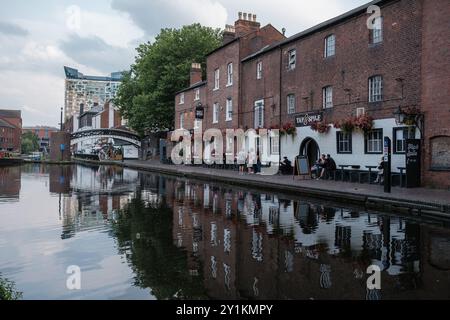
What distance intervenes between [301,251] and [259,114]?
2235 cm

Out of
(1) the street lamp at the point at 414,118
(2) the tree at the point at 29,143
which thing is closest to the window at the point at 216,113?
(1) the street lamp at the point at 414,118

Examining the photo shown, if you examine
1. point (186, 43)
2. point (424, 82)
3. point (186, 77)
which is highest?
point (186, 43)

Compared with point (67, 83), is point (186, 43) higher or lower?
lower

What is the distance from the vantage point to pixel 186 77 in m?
44.7

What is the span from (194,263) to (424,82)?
13894 millimetres

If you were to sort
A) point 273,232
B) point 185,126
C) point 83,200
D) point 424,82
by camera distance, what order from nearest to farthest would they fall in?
point 273,232, point 83,200, point 424,82, point 185,126

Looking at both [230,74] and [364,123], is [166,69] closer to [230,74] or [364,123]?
[230,74]

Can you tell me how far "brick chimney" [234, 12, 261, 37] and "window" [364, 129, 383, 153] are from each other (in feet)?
52.1

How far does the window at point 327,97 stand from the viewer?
22.7m

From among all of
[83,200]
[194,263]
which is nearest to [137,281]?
[194,263]

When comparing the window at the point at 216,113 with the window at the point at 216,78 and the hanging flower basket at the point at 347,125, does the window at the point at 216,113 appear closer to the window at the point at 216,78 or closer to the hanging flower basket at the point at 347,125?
the window at the point at 216,78

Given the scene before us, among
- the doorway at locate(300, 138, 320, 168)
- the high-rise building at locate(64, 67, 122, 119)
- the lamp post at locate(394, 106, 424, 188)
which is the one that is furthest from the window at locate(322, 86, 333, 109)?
the high-rise building at locate(64, 67, 122, 119)

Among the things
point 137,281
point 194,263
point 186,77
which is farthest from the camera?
point 186,77

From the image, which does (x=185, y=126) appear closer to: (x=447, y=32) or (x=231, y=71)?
(x=231, y=71)
